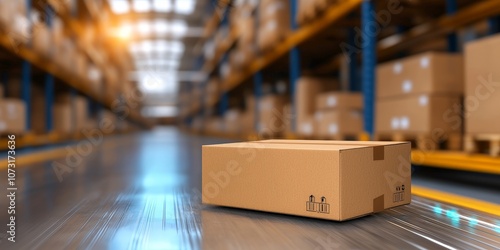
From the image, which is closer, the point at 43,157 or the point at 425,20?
the point at 425,20

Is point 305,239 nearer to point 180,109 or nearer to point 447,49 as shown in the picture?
point 447,49

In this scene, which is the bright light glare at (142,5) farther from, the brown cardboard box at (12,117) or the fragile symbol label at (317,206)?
the fragile symbol label at (317,206)

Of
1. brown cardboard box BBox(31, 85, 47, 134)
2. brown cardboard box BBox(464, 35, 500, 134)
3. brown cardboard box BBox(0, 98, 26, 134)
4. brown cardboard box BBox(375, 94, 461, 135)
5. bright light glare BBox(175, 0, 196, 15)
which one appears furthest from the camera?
bright light glare BBox(175, 0, 196, 15)

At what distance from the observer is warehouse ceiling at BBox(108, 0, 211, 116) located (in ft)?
54.7

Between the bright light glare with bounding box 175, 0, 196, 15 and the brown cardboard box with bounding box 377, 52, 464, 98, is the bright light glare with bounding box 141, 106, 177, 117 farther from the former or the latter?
the brown cardboard box with bounding box 377, 52, 464, 98

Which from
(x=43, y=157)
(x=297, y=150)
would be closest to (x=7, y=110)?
(x=43, y=157)

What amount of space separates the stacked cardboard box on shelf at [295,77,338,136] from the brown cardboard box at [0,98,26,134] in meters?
3.78

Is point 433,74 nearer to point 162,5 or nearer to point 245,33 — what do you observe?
point 245,33

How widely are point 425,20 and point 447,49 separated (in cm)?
42

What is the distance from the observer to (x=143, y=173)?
3627 millimetres

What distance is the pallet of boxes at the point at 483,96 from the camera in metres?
2.48

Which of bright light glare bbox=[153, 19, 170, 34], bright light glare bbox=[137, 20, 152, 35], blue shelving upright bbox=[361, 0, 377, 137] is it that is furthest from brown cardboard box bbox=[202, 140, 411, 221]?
bright light glare bbox=[137, 20, 152, 35]

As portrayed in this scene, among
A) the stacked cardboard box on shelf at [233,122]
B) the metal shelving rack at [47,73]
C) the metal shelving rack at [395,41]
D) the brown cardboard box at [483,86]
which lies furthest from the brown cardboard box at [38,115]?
the brown cardboard box at [483,86]

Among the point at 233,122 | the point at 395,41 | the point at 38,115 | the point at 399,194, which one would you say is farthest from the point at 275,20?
the point at 38,115
